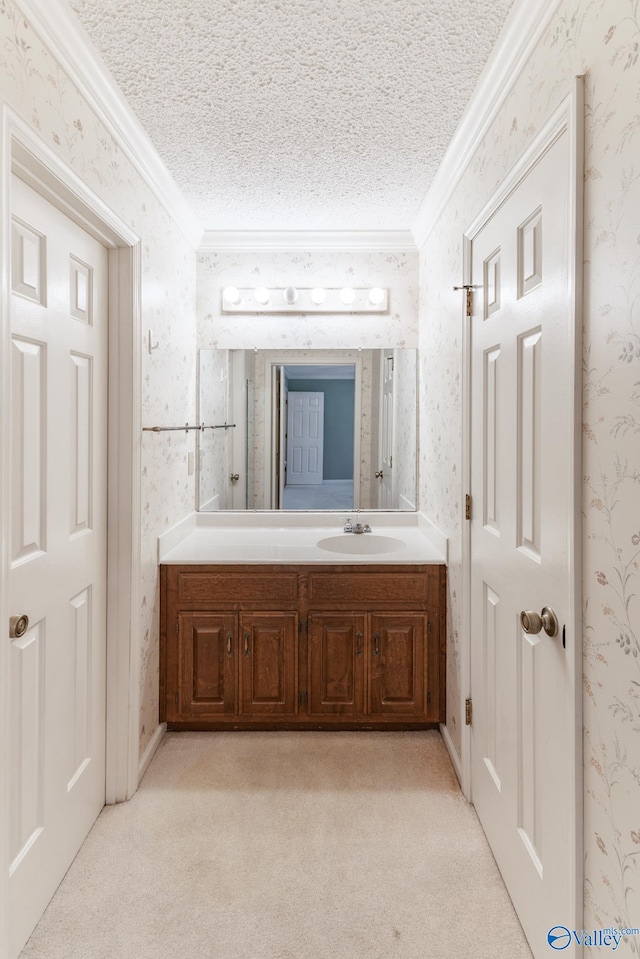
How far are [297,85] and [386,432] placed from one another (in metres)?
1.83

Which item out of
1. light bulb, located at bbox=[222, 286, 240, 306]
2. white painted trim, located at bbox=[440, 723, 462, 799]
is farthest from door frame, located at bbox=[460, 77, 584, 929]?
light bulb, located at bbox=[222, 286, 240, 306]

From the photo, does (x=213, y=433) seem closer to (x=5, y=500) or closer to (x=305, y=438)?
(x=305, y=438)

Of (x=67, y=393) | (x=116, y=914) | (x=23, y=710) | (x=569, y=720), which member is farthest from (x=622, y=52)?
(x=116, y=914)

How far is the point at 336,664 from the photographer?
8.54 ft

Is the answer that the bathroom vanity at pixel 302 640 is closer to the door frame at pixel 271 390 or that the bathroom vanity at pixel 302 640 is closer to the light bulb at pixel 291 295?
the door frame at pixel 271 390

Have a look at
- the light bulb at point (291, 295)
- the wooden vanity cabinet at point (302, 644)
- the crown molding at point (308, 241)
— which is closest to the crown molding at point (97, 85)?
the crown molding at point (308, 241)

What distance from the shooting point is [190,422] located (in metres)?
3.17

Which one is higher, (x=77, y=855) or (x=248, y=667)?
(x=248, y=667)

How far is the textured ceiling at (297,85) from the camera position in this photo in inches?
59.0

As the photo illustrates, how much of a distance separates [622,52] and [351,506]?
2.49 metres

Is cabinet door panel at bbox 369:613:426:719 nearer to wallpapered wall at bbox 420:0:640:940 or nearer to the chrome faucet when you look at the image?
the chrome faucet

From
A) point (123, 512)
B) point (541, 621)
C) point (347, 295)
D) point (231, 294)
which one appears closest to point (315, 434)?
point (347, 295)

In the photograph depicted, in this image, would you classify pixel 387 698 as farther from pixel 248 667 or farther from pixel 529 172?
pixel 529 172

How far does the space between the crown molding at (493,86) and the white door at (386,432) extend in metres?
0.91
